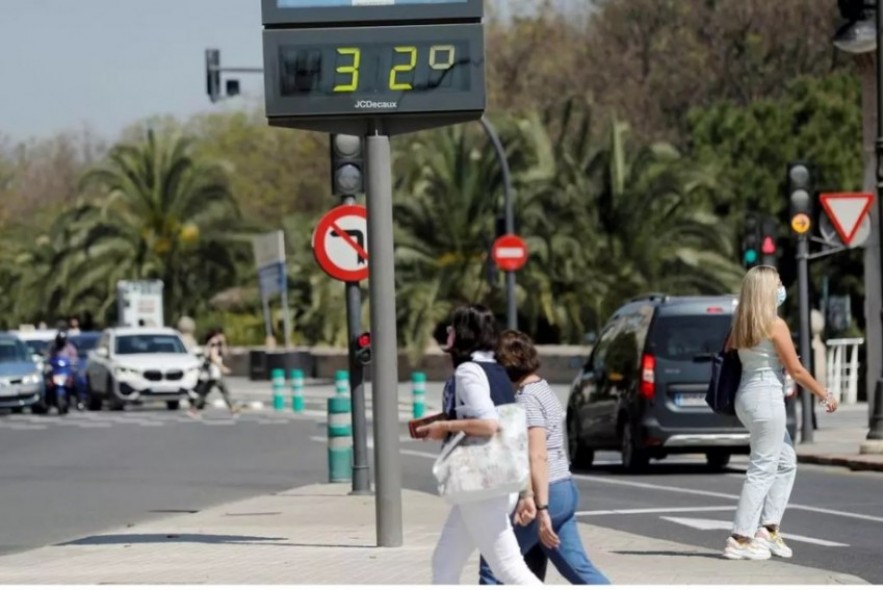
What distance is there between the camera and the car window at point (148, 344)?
45781 mm

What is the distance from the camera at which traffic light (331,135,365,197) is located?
18.2m

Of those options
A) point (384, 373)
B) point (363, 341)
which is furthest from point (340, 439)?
point (384, 373)

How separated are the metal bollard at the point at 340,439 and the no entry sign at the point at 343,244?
5.42 ft

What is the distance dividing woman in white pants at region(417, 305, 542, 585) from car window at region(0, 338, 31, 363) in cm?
3580

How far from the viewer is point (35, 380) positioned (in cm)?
4391

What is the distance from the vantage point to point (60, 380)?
44594 millimetres

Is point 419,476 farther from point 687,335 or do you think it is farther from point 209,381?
point 209,381

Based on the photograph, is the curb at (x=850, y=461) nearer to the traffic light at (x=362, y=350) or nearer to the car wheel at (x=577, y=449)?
the car wheel at (x=577, y=449)

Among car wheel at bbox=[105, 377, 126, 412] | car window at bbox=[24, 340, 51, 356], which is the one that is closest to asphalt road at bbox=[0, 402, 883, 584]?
car wheel at bbox=[105, 377, 126, 412]

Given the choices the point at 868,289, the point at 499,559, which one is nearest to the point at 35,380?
the point at 868,289

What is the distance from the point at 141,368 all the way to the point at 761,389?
3285cm

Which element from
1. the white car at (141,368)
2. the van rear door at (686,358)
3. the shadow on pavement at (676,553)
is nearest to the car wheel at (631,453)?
the van rear door at (686,358)

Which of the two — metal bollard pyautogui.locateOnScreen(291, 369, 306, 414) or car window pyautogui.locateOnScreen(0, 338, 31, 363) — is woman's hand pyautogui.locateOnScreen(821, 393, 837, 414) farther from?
car window pyautogui.locateOnScreen(0, 338, 31, 363)

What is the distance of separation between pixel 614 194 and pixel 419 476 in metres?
28.2
